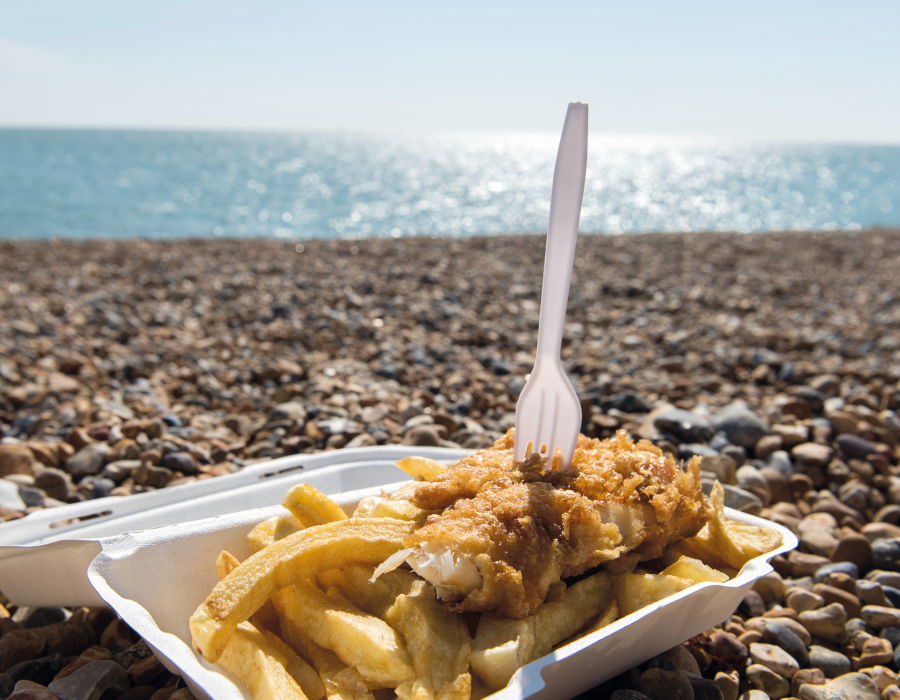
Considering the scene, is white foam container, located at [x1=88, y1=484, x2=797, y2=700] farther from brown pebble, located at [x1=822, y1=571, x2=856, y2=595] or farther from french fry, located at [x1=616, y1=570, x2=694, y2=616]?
brown pebble, located at [x1=822, y1=571, x2=856, y2=595]

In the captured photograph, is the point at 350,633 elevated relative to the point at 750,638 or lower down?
elevated

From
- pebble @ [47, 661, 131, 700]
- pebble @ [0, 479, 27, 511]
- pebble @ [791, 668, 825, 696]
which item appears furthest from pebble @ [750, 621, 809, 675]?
pebble @ [0, 479, 27, 511]

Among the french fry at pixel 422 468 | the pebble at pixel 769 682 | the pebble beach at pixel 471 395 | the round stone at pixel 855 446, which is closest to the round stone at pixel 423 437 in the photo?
the pebble beach at pixel 471 395

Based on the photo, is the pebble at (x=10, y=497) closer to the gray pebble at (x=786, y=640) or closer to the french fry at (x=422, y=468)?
the french fry at (x=422, y=468)

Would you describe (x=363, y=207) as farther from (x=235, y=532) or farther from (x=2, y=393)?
(x=235, y=532)

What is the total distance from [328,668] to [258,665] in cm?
20

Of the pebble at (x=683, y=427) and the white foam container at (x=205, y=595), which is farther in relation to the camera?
the pebble at (x=683, y=427)

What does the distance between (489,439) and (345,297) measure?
18.4 ft

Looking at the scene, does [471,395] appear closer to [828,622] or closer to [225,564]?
[828,622]

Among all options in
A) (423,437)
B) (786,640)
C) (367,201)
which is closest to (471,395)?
(423,437)

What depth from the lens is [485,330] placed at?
7855mm

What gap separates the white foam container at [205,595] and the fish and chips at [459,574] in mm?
61

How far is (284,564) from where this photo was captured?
1.73 meters

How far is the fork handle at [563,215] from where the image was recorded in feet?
6.20
